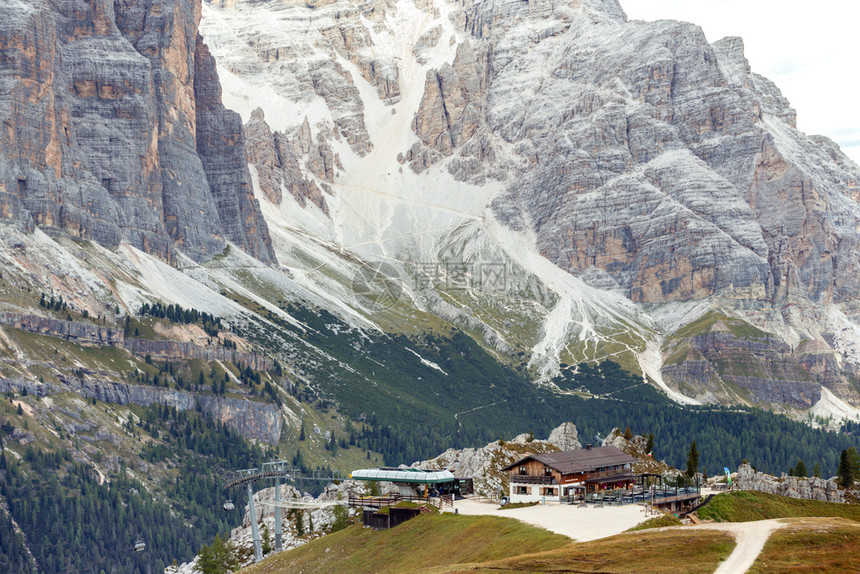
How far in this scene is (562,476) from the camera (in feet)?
388

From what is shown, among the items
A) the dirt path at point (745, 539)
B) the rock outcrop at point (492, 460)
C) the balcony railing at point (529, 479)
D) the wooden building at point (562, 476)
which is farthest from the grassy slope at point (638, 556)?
the rock outcrop at point (492, 460)

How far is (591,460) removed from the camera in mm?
125688

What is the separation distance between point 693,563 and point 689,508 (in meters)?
28.3

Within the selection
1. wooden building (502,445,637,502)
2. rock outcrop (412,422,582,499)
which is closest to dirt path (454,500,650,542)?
wooden building (502,445,637,502)

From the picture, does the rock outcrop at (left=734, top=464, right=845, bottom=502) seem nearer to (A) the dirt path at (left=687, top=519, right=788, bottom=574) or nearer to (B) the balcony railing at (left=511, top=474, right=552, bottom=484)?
(B) the balcony railing at (left=511, top=474, right=552, bottom=484)

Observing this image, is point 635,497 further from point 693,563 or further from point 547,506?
point 693,563

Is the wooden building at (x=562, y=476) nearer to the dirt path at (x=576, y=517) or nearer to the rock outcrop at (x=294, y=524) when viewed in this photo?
the dirt path at (x=576, y=517)

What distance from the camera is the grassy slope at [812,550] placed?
75.3 m

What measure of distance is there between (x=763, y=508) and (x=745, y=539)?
77.7ft

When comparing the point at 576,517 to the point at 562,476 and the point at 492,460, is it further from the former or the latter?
the point at 492,460

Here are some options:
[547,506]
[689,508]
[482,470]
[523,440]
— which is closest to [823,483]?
[689,508]

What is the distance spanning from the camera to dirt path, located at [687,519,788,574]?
76375 mm

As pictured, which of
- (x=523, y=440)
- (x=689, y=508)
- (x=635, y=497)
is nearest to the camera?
(x=689, y=508)

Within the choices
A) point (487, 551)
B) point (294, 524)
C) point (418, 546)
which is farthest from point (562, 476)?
point (294, 524)
